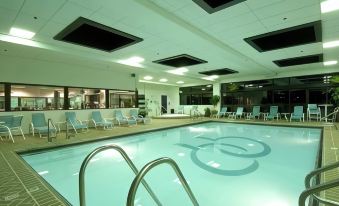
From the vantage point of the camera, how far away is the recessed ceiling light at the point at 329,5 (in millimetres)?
3656

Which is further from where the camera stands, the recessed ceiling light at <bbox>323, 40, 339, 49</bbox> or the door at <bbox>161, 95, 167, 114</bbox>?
the door at <bbox>161, 95, 167, 114</bbox>

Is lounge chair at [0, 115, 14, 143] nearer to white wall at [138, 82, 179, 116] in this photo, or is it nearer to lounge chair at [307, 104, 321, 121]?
white wall at [138, 82, 179, 116]

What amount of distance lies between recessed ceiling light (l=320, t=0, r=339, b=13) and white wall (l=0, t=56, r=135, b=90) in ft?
26.9

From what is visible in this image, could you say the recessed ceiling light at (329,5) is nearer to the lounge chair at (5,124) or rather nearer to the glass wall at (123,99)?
the lounge chair at (5,124)

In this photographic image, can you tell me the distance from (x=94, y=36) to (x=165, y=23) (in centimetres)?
212

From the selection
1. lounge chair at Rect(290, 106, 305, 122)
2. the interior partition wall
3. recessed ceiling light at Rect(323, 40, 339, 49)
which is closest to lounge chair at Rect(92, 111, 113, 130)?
recessed ceiling light at Rect(323, 40, 339, 49)

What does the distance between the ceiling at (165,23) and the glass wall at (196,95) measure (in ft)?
29.1

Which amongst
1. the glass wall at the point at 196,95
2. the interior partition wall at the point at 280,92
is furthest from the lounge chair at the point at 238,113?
the glass wall at the point at 196,95

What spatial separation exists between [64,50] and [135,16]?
3.33 m

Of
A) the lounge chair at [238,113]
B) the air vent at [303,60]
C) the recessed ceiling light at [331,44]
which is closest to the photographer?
the recessed ceiling light at [331,44]

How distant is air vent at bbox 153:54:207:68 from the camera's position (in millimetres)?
7547

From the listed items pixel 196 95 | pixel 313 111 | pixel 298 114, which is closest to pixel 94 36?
pixel 298 114

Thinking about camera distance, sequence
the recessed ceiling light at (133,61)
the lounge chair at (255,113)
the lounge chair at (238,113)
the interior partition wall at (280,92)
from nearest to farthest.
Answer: the recessed ceiling light at (133,61), the interior partition wall at (280,92), the lounge chair at (255,113), the lounge chair at (238,113)

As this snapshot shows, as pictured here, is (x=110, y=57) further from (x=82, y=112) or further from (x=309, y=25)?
(x=309, y=25)
